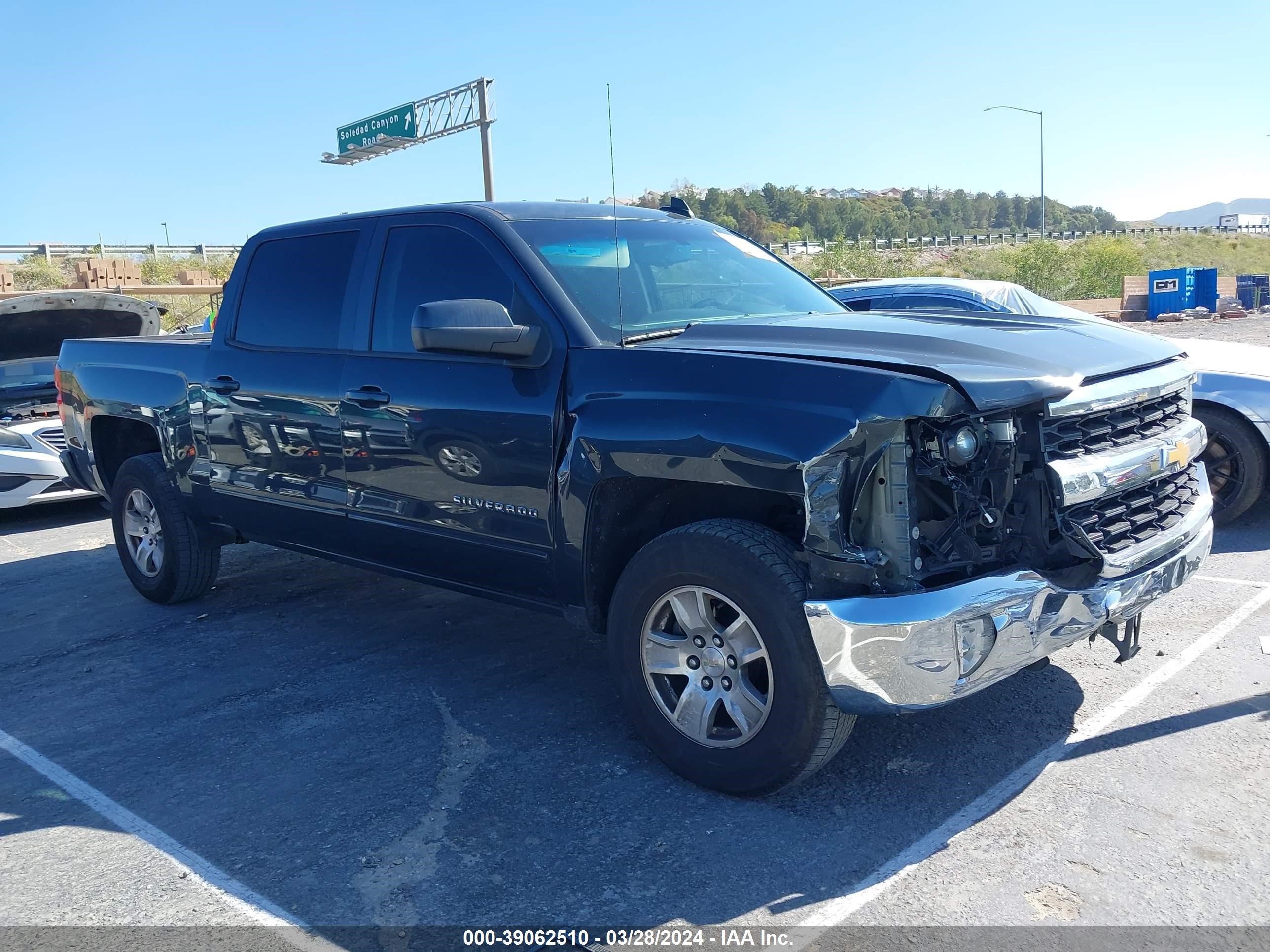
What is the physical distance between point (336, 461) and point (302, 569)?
242cm

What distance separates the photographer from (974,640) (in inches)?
119

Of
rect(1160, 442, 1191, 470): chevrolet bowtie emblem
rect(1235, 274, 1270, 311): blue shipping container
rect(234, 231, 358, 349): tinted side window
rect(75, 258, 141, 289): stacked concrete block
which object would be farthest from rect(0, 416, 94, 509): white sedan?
rect(1235, 274, 1270, 311): blue shipping container

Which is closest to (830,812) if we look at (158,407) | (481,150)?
(158,407)

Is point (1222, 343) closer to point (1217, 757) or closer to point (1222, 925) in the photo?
point (1217, 757)

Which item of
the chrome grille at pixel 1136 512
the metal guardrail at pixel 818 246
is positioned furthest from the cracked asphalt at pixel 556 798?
the metal guardrail at pixel 818 246

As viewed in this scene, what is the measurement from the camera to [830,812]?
3.36 meters

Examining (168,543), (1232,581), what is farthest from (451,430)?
(1232,581)

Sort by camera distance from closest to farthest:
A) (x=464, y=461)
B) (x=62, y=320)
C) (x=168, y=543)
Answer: (x=464, y=461)
(x=168, y=543)
(x=62, y=320)

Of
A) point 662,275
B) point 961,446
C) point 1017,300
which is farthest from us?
point 1017,300

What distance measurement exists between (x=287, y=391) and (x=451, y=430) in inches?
45.6

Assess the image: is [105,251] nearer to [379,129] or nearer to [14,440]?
[379,129]

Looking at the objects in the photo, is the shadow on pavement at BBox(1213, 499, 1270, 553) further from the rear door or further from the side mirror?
the rear door

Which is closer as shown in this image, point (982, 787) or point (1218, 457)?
point (982, 787)

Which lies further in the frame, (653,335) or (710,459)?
(653,335)
